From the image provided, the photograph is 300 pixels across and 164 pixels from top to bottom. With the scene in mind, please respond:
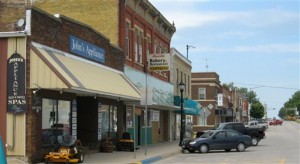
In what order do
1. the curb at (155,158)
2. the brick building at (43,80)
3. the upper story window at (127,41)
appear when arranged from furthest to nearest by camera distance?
1. the upper story window at (127,41)
2. the curb at (155,158)
3. the brick building at (43,80)

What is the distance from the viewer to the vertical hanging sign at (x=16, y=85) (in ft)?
61.4

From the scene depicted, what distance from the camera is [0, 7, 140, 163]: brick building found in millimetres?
18641

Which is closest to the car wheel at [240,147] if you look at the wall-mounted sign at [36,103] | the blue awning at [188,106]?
the blue awning at [188,106]

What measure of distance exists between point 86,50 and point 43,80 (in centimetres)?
580

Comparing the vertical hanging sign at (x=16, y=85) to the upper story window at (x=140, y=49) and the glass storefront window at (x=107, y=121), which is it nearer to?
the glass storefront window at (x=107, y=121)

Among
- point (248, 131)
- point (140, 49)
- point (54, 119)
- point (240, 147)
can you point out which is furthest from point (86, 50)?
point (248, 131)

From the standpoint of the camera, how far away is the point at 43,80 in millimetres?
18734

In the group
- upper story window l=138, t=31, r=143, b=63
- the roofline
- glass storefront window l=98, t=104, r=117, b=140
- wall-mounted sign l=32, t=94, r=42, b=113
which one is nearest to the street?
glass storefront window l=98, t=104, r=117, b=140

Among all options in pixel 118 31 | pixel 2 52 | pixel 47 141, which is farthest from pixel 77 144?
pixel 118 31

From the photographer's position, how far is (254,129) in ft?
123

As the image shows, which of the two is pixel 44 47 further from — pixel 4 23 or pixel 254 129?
pixel 254 129

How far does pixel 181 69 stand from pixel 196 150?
64.8 ft

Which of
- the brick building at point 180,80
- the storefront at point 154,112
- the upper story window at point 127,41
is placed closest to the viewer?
the upper story window at point 127,41

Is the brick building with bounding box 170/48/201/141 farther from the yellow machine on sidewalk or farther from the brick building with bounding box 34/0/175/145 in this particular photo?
the yellow machine on sidewalk
